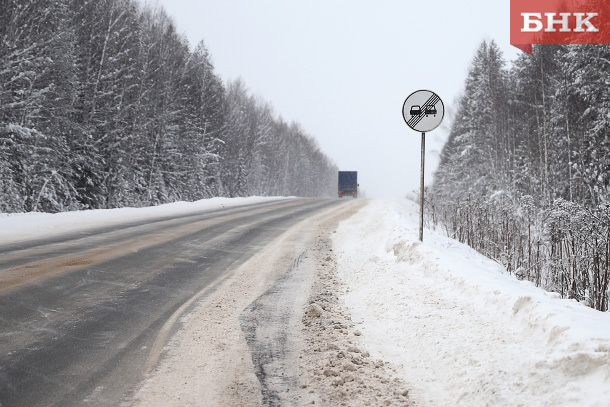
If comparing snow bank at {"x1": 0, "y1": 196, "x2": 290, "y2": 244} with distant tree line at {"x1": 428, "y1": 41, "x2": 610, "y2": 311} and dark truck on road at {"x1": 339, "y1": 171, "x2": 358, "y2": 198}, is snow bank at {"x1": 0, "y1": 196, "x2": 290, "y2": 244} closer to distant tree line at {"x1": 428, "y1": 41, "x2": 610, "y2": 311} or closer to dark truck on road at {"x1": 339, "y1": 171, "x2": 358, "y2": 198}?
distant tree line at {"x1": 428, "y1": 41, "x2": 610, "y2": 311}

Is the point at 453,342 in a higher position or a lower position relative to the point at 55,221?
lower

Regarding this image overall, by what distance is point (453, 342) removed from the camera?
3246 millimetres

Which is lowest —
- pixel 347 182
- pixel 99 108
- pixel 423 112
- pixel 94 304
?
pixel 94 304

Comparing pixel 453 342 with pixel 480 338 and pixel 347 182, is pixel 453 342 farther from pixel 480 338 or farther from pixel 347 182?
pixel 347 182

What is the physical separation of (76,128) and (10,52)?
407 centimetres

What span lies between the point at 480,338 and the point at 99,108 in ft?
71.0

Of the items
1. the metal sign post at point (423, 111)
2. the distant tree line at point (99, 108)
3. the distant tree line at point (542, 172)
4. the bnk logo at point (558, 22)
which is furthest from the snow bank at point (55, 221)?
the bnk logo at point (558, 22)

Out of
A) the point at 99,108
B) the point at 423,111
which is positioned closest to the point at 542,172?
the point at 423,111

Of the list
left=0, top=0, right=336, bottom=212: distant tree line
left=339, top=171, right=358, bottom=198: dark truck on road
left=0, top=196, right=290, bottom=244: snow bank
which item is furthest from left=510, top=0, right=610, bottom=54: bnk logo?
left=339, top=171, right=358, bottom=198: dark truck on road

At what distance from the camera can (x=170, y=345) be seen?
11.4 ft

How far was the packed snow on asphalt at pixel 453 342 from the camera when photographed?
92.5 inches

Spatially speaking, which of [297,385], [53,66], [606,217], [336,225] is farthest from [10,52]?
[606,217]

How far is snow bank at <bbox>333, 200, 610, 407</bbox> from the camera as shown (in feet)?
7.57

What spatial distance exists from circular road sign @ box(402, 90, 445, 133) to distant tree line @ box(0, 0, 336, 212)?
1324 centimetres
